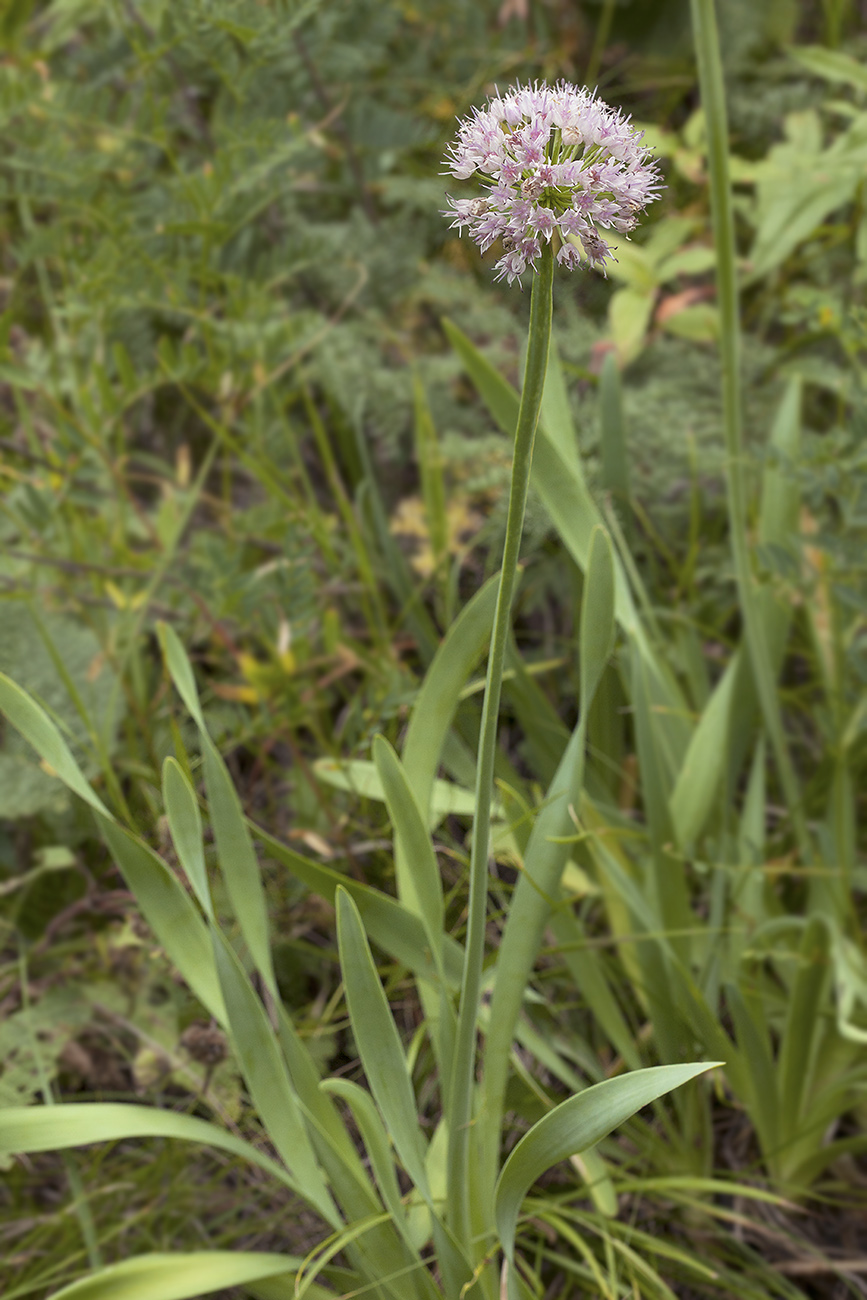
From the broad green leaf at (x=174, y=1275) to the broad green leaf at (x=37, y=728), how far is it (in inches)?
12.5

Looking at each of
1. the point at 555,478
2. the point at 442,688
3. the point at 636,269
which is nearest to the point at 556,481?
the point at 555,478

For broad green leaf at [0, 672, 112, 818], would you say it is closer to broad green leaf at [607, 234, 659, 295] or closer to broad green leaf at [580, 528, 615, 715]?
broad green leaf at [580, 528, 615, 715]

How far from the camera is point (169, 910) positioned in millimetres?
844

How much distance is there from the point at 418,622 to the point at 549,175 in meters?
0.85

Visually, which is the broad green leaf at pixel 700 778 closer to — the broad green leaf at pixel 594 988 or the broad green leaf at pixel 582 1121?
the broad green leaf at pixel 594 988

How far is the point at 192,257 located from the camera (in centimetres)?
150

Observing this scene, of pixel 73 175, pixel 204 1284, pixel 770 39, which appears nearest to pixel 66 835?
pixel 204 1284

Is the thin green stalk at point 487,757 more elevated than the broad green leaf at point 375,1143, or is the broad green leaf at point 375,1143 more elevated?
the thin green stalk at point 487,757

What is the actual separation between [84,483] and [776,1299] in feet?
4.44

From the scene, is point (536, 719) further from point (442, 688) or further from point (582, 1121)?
point (582, 1121)

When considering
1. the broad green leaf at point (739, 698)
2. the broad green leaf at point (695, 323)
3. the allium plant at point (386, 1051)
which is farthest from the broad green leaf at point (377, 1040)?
the broad green leaf at point (695, 323)

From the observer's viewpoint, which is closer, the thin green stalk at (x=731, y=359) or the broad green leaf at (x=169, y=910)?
the broad green leaf at (x=169, y=910)

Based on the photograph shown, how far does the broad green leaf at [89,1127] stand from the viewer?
685 millimetres

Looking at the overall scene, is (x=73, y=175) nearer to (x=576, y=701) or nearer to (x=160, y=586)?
(x=160, y=586)
